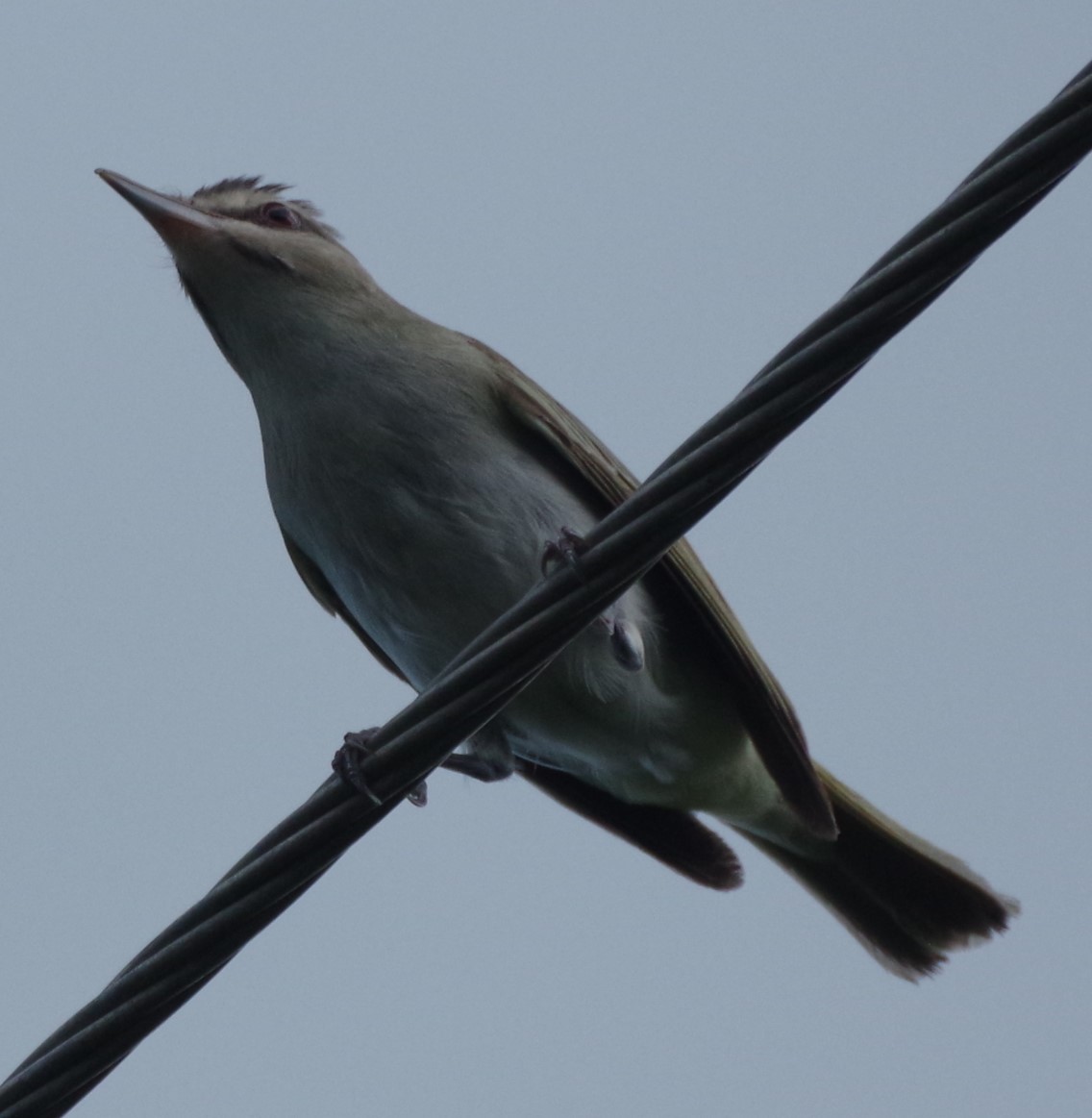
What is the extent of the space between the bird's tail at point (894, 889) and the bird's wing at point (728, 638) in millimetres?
851

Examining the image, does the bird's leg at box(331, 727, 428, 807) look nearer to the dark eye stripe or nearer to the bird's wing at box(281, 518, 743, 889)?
the bird's wing at box(281, 518, 743, 889)

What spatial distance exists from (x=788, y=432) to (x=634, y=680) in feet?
8.80

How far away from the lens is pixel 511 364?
607 centimetres

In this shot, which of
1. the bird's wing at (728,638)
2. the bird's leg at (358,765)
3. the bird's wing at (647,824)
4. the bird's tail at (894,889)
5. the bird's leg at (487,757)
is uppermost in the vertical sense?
the bird's tail at (894,889)

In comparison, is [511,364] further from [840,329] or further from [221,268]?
[840,329]

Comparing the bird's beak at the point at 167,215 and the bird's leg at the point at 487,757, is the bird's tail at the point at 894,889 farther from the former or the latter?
the bird's beak at the point at 167,215

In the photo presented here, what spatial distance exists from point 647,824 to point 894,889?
107cm

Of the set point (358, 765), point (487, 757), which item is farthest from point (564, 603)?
point (487, 757)

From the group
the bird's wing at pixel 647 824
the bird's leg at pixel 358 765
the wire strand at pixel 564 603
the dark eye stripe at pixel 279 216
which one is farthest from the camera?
the bird's wing at pixel 647 824

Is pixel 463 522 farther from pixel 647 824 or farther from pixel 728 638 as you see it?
pixel 647 824

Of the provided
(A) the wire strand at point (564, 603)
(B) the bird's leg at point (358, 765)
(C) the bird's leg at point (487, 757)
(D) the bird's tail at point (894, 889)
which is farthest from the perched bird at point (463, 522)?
(A) the wire strand at point (564, 603)

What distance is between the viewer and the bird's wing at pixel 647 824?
21.4 ft

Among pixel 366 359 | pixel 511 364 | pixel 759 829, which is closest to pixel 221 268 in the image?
pixel 366 359

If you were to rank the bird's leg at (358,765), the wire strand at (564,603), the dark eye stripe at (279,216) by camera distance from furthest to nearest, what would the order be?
1. the dark eye stripe at (279,216)
2. the bird's leg at (358,765)
3. the wire strand at (564,603)
